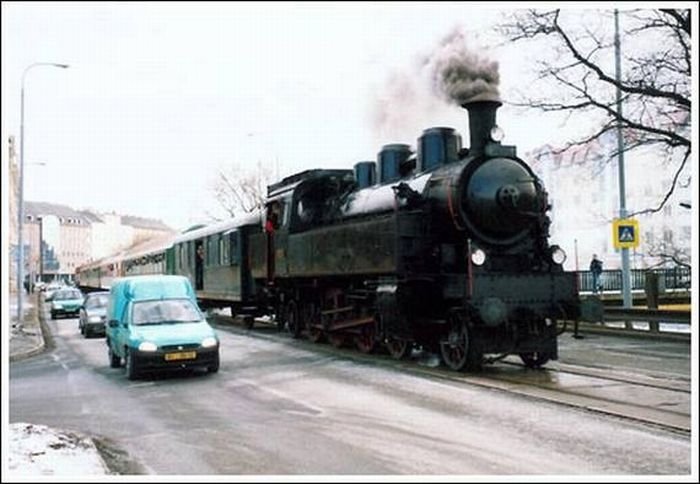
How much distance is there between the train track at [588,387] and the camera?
9.07 metres

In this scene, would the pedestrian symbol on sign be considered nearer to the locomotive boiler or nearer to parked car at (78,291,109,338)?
the locomotive boiler

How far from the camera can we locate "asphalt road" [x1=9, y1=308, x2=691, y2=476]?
6.96 metres

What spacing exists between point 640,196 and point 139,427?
2428 inches

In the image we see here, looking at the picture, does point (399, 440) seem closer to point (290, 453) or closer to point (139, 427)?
point (290, 453)

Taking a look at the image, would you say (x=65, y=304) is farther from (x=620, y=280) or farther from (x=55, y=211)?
(x=55, y=211)

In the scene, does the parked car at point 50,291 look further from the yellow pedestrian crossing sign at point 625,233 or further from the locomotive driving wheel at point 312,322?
the yellow pedestrian crossing sign at point 625,233

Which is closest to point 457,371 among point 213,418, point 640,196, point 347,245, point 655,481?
point 347,245

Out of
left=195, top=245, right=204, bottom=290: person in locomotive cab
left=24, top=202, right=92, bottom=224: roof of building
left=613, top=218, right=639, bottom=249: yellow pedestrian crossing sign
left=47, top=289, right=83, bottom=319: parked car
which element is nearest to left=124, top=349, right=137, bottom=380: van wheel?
left=613, top=218, right=639, bottom=249: yellow pedestrian crossing sign

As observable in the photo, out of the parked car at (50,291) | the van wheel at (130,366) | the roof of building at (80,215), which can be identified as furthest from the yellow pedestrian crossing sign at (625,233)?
the roof of building at (80,215)

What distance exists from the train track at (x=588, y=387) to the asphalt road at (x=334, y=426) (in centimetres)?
26

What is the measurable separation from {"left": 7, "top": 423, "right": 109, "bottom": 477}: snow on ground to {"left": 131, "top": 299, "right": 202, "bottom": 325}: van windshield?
550 cm

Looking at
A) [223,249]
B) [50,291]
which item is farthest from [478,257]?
[50,291]

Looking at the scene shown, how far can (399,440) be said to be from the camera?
7910 millimetres

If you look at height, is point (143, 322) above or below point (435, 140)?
below
